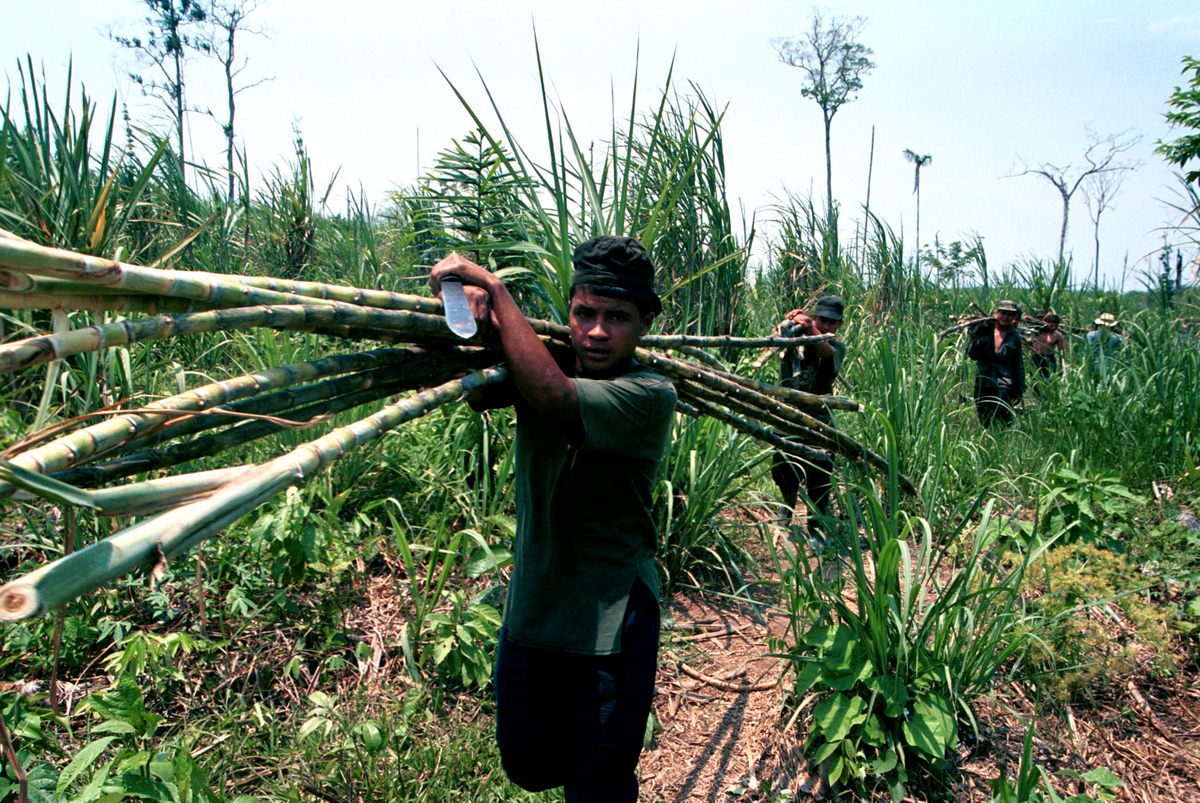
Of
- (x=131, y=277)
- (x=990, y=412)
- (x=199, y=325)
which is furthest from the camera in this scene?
(x=990, y=412)

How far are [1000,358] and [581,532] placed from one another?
6.06m

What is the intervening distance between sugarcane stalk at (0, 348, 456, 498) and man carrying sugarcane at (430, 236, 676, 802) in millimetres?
275

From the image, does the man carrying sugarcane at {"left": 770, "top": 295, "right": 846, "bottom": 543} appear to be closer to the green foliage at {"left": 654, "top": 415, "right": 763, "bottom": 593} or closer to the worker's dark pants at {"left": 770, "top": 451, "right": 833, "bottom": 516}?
the worker's dark pants at {"left": 770, "top": 451, "right": 833, "bottom": 516}

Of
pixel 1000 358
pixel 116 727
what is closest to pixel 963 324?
pixel 1000 358

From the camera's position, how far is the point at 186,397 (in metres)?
1.27

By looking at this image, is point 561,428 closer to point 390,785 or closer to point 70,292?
point 70,292

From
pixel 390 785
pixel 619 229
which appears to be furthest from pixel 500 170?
pixel 390 785

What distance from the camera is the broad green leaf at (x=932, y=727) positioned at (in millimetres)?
2480

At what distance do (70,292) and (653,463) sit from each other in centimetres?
129

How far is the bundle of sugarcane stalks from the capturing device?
88 cm

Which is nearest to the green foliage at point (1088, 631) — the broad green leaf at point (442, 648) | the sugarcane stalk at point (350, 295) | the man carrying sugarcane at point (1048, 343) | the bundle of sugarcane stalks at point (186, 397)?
the broad green leaf at point (442, 648)

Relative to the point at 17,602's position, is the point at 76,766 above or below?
below

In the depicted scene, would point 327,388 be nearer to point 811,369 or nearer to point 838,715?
point 838,715

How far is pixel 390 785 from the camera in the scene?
238 centimetres
